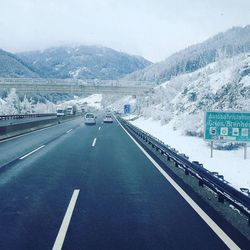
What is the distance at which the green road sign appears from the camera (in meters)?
14.4

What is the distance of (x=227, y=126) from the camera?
14617mm

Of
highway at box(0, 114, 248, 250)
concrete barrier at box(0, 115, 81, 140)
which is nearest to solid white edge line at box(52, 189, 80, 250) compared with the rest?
highway at box(0, 114, 248, 250)

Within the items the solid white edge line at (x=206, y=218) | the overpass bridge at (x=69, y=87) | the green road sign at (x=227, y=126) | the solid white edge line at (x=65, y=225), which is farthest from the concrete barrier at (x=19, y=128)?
the overpass bridge at (x=69, y=87)

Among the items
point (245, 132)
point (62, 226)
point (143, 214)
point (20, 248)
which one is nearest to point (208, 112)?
point (245, 132)

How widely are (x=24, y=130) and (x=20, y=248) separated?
25.8 metres

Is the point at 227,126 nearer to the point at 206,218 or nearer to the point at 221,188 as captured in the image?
the point at 221,188

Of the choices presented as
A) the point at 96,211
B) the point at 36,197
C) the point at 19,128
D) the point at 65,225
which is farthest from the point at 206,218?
the point at 19,128

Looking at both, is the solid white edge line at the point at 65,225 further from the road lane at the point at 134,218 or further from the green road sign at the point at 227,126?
the green road sign at the point at 227,126

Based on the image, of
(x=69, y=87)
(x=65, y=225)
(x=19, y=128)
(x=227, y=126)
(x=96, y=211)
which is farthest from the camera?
(x=69, y=87)

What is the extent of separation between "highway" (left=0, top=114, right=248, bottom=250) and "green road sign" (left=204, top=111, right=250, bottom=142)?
3536 mm

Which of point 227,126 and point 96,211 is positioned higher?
point 227,126

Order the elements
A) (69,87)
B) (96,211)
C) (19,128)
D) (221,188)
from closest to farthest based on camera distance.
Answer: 1. (96,211)
2. (221,188)
3. (19,128)
4. (69,87)

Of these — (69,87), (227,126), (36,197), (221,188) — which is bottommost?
(36,197)

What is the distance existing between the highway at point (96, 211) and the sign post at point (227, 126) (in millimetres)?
3538
